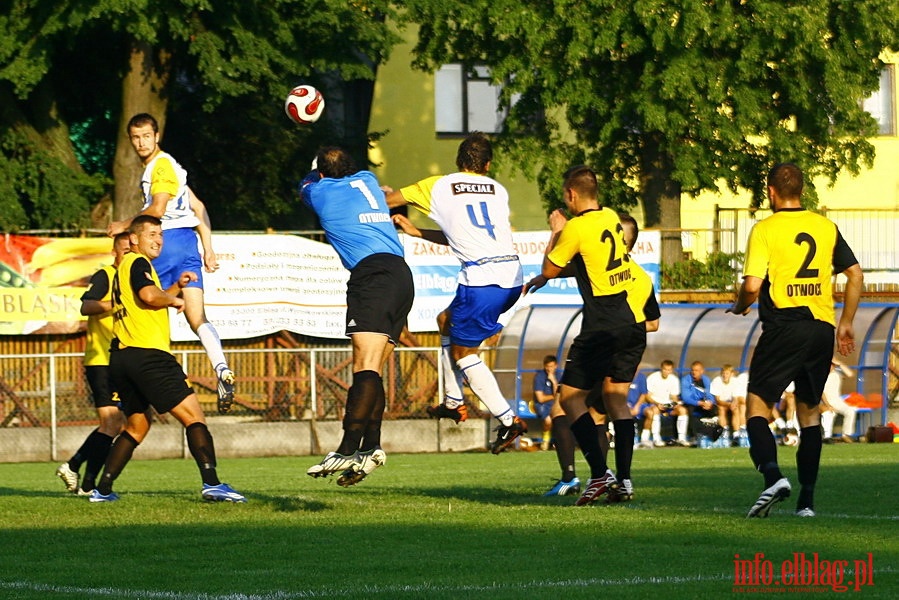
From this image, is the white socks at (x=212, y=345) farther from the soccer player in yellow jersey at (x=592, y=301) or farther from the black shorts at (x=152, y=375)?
the soccer player in yellow jersey at (x=592, y=301)

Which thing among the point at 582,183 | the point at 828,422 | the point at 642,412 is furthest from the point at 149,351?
the point at 828,422

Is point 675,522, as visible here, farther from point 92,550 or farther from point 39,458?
point 39,458

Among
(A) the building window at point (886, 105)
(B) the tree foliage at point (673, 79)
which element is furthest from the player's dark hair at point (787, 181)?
(A) the building window at point (886, 105)

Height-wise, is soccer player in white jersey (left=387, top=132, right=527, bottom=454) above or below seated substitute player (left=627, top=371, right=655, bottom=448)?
above

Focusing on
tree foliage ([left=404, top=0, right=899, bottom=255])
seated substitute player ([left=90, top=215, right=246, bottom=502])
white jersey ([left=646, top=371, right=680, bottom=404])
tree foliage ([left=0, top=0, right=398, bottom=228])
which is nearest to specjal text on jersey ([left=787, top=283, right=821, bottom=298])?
seated substitute player ([left=90, top=215, right=246, bottom=502])

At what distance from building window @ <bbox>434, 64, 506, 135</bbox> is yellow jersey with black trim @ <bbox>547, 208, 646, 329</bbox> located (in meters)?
28.1

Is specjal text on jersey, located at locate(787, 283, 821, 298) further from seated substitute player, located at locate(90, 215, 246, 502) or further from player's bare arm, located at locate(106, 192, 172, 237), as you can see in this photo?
player's bare arm, located at locate(106, 192, 172, 237)

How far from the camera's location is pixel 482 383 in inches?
443

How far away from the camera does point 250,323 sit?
25.7m

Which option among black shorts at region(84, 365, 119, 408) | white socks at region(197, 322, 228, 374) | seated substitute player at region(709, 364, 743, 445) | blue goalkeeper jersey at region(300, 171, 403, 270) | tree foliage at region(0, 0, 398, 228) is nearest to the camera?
blue goalkeeper jersey at region(300, 171, 403, 270)

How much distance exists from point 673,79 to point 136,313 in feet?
69.3

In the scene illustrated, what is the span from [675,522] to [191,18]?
2058cm

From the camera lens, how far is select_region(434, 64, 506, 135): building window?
38.7m

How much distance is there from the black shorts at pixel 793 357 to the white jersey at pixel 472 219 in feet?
6.45
